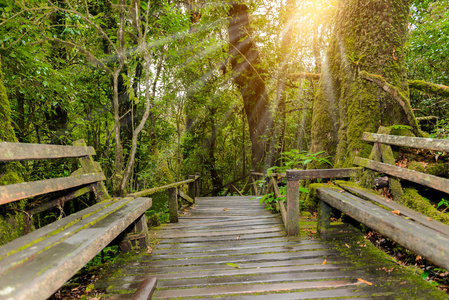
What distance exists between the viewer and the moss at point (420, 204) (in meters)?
2.42

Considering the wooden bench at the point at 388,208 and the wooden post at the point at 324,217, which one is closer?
the wooden bench at the point at 388,208

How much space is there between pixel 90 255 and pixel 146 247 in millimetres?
1752

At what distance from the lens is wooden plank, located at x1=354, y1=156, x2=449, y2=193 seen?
200 centimetres

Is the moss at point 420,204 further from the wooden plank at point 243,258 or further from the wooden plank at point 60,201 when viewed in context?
the wooden plank at point 60,201

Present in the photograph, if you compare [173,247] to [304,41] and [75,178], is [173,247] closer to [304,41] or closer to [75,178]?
[75,178]

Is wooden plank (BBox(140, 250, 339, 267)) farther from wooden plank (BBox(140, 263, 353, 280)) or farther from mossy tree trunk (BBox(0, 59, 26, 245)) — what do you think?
mossy tree trunk (BBox(0, 59, 26, 245))

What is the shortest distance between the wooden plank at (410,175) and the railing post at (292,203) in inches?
40.3

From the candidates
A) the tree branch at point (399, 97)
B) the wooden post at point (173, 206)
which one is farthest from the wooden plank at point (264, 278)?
the tree branch at point (399, 97)

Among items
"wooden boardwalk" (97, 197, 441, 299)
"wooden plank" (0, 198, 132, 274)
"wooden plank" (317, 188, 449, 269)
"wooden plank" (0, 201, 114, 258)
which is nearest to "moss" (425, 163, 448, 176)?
"wooden boardwalk" (97, 197, 441, 299)

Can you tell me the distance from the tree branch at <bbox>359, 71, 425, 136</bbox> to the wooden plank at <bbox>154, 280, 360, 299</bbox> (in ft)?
10.4

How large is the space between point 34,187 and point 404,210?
11.4ft

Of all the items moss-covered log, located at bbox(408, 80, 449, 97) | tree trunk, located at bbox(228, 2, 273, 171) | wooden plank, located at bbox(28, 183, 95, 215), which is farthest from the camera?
tree trunk, located at bbox(228, 2, 273, 171)

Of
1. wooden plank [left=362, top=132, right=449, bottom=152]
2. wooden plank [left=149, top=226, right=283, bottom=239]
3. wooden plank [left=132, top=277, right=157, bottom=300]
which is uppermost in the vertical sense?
wooden plank [left=362, top=132, right=449, bottom=152]

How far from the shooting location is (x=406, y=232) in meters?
1.53
